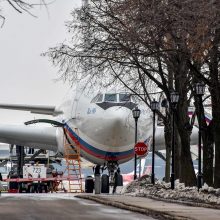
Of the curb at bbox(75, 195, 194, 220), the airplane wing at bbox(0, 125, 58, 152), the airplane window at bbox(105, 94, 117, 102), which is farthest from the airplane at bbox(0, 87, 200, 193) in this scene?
the curb at bbox(75, 195, 194, 220)

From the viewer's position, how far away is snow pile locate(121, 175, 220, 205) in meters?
24.3

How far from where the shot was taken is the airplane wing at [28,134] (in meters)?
43.0

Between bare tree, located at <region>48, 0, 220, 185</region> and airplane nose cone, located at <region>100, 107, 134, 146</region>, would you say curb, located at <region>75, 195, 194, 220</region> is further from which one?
airplane nose cone, located at <region>100, 107, 134, 146</region>

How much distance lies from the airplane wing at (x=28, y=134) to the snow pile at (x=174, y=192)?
741 cm

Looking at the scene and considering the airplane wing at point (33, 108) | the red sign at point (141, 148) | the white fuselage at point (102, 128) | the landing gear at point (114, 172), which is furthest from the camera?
the airplane wing at point (33, 108)

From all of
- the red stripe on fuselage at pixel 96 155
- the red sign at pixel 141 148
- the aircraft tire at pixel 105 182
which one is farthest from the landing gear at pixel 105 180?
the red sign at pixel 141 148

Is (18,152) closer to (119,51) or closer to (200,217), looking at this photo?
(119,51)

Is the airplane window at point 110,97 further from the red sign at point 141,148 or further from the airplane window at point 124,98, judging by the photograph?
the red sign at point 141,148

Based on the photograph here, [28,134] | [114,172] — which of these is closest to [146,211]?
[114,172]

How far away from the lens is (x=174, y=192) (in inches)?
1111

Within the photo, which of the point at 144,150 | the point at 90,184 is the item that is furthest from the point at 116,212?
the point at 90,184

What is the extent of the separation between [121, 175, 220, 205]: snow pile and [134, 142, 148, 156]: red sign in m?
1.39

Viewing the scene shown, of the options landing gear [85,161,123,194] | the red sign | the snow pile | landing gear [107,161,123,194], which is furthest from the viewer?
landing gear [107,161,123,194]

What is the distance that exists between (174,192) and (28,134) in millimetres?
16655
